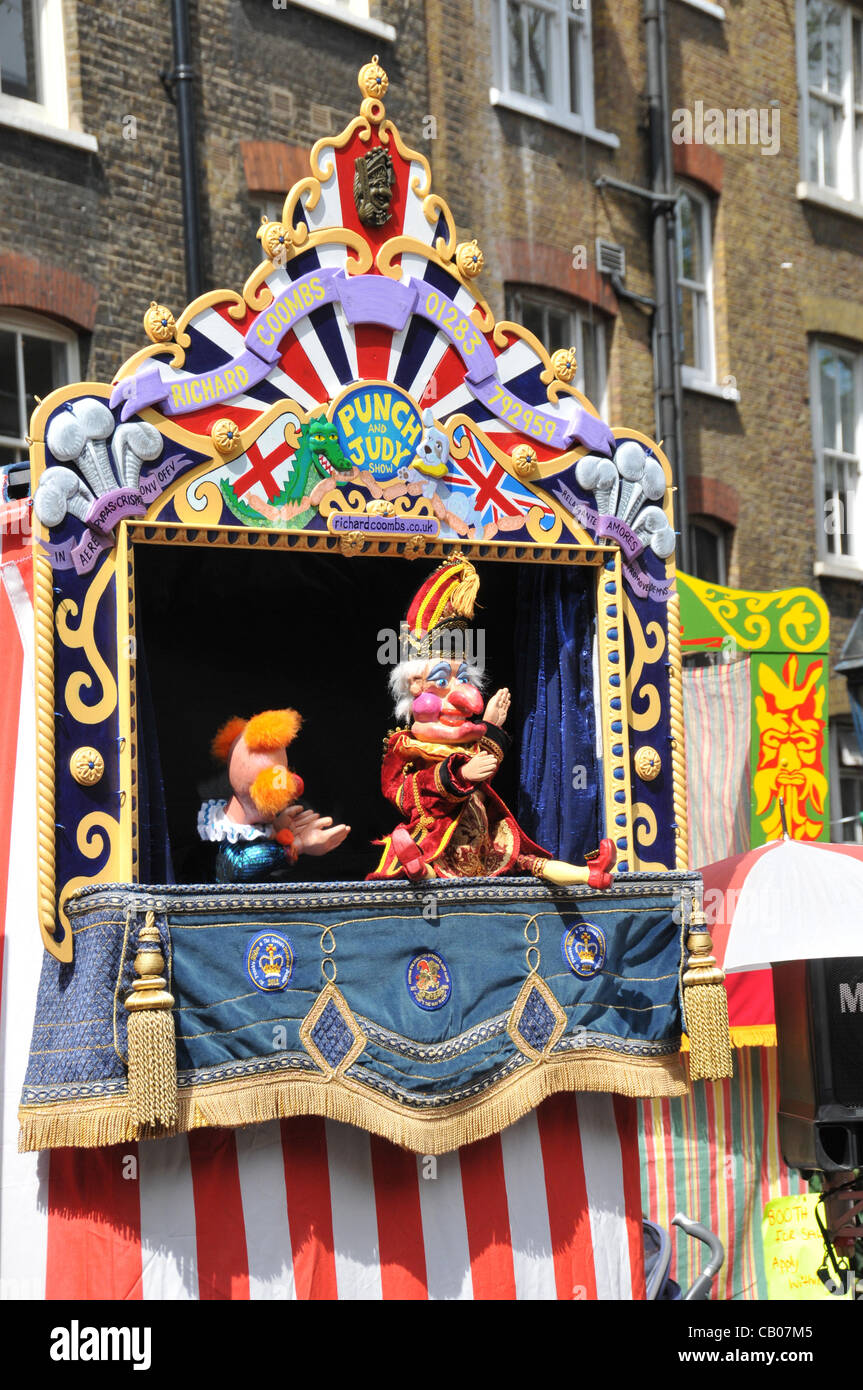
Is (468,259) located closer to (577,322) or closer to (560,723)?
(560,723)

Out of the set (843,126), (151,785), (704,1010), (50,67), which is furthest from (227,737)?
Result: (843,126)

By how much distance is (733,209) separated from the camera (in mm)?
13820

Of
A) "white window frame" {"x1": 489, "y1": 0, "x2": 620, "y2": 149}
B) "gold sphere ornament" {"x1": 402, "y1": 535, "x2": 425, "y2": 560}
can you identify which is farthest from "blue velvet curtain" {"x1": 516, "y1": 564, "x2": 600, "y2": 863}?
"white window frame" {"x1": 489, "y1": 0, "x2": 620, "y2": 149}

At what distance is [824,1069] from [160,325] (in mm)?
3648

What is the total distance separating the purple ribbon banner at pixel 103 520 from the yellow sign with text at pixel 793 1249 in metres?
4.07

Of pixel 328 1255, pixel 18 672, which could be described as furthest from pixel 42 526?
pixel 328 1255

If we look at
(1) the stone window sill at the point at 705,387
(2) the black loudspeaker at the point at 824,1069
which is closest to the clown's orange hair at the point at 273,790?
(2) the black loudspeaker at the point at 824,1069

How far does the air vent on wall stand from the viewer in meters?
12.6

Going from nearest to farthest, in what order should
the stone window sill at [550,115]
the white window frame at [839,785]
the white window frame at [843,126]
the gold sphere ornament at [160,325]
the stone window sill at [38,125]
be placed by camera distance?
the gold sphere ornament at [160,325] → the stone window sill at [38,125] → the stone window sill at [550,115] → the white window frame at [839,785] → the white window frame at [843,126]

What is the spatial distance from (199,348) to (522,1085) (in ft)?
8.70

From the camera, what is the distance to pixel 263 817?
6.45 metres

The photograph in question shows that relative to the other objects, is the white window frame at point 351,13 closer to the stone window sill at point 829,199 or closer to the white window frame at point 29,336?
the white window frame at point 29,336

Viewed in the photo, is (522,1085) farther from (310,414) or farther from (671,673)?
(310,414)

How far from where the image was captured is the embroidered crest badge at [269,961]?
18.3 feet
